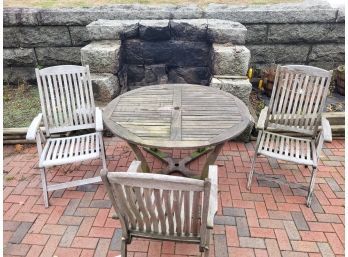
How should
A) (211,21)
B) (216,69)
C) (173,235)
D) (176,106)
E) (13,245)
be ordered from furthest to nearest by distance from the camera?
1. (211,21)
2. (216,69)
3. (176,106)
4. (13,245)
5. (173,235)

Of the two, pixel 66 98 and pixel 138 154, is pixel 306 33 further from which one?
pixel 66 98

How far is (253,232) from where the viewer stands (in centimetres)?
263

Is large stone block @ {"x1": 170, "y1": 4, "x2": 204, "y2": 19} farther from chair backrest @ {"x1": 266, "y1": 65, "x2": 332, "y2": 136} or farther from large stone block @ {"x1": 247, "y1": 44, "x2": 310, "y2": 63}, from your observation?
chair backrest @ {"x1": 266, "y1": 65, "x2": 332, "y2": 136}

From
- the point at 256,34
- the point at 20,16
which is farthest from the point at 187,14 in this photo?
the point at 20,16

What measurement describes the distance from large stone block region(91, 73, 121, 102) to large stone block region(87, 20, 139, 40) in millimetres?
568

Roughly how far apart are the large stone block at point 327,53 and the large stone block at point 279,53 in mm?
128

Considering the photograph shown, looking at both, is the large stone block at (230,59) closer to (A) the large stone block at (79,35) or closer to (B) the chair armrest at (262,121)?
(B) the chair armrest at (262,121)

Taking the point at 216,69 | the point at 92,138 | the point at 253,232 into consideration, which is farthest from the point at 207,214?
the point at 216,69

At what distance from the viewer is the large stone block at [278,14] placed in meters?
4.64

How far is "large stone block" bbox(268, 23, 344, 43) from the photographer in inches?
186

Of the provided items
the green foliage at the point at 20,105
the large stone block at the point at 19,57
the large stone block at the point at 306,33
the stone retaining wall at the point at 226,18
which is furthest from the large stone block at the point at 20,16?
the large stone block at the point at 306,33

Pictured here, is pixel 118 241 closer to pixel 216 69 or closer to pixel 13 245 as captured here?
pixel 13 245

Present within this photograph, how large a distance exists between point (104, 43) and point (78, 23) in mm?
1066

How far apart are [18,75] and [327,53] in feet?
17.4
